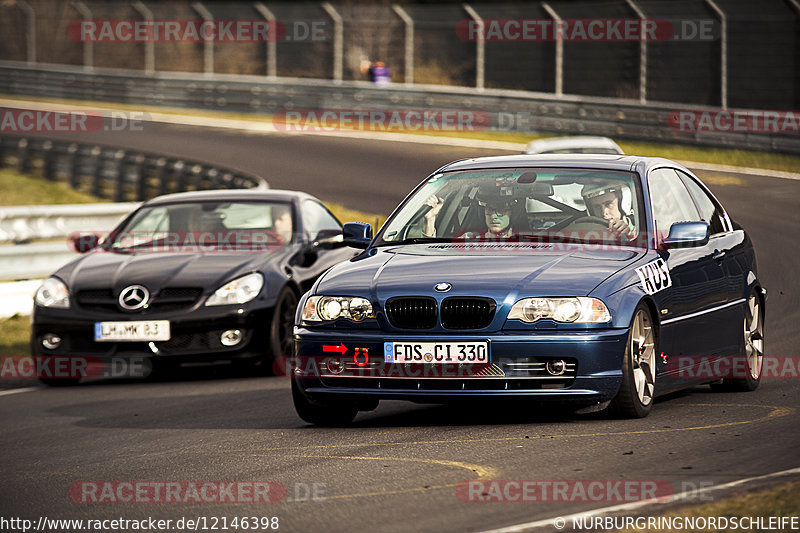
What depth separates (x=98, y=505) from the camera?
611 cm

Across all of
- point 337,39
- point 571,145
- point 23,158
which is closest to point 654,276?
point 571,145

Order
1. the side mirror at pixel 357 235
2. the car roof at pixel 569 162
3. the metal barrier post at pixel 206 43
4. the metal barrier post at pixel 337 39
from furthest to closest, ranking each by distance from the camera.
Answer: the metal barrier post at pixel 206 43
the metal barrier post at pixel 337 39
the side mirror at pixel 357 235
the car roof at pixel 569 162

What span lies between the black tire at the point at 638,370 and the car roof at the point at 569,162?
122cm

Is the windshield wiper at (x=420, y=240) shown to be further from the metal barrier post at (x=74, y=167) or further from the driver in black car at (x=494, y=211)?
the metal barrier post at (x=74, y=167)

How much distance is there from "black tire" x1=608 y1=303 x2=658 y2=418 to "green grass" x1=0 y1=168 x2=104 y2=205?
2072cm

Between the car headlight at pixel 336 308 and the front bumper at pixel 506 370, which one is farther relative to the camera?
the car headlight at pixel 336 308

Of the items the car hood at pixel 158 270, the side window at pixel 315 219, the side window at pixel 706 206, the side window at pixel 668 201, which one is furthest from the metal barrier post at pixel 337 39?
the side window at pixel 668 201

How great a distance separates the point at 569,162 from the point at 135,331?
165 inches

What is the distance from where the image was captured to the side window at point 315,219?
1275cm

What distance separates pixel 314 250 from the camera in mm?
12352

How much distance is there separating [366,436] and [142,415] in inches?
91.4

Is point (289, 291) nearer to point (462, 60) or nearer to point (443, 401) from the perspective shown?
point (443, 401)

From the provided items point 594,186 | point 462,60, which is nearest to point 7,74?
point 462,60

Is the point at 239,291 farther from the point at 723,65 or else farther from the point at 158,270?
the point at 723,65
